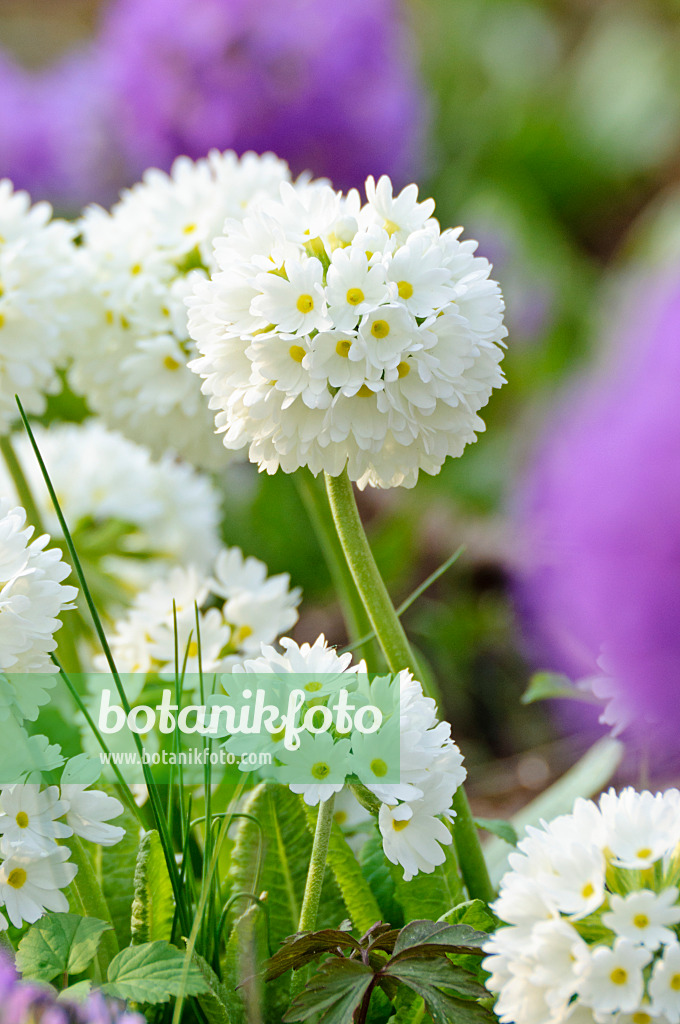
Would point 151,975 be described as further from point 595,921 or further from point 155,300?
point 155,300

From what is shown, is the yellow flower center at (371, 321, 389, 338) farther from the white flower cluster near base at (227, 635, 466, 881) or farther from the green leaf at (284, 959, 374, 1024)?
the green leaf at (284, 959, 374, 1024)

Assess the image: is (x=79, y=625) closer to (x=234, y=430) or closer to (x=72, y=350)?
(x=72, y=350)

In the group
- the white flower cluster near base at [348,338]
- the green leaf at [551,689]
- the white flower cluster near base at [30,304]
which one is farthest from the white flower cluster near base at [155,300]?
the green leaf at [551,689]

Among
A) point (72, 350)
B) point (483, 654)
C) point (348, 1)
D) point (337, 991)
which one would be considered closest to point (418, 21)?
point (348, 1)

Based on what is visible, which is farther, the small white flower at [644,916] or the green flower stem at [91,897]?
the green flower stem at [91,897]

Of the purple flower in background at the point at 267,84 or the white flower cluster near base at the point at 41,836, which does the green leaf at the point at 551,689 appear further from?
the purple flower in background at the point at 267,84

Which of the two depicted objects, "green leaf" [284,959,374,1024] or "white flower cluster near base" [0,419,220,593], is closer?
"green leaf" [284,959,374,1024]

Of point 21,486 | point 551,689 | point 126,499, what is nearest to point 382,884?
point 551,689

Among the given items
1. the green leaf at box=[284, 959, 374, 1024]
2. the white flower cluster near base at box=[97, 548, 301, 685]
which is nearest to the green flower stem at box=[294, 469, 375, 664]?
the white flower cluster near base at box=[97, 548, 301, 685]
